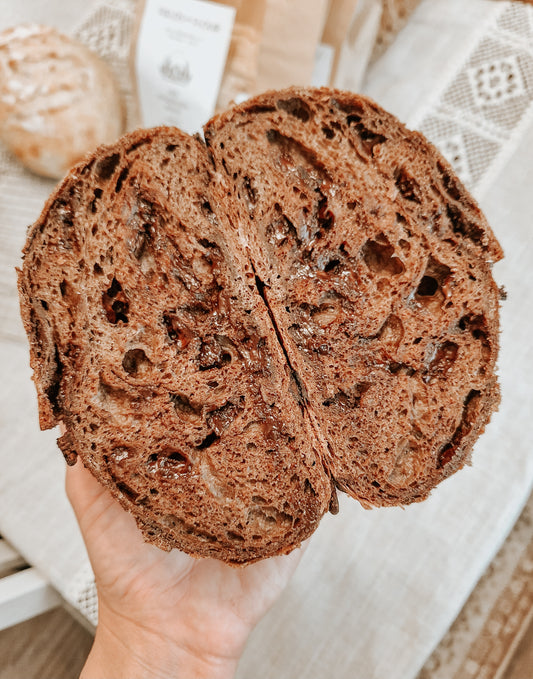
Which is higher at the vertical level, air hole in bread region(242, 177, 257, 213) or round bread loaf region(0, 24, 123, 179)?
air hole in bread region(242, 177, 257, 213)

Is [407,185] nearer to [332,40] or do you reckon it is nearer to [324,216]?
[324,216]

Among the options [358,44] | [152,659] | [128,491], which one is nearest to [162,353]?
[128,491]

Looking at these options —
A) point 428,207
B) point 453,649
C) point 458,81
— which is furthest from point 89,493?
point 458,81

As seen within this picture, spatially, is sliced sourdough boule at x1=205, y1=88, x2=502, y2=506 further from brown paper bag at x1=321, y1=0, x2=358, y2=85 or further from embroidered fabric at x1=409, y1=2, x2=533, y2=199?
embroidered fabric at x1=409, y1=2, x2=533, y2=199

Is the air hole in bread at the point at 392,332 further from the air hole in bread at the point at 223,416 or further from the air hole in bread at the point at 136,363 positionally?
the air hole in bread at the point at 136,363

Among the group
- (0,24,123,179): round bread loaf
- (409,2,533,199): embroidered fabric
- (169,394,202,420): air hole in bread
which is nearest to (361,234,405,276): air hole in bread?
(169,394,202,420): air hole in bread

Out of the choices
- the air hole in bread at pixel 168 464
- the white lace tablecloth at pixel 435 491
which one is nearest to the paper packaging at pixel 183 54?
the white lace tablecloth at pixel 435 491
